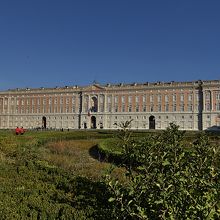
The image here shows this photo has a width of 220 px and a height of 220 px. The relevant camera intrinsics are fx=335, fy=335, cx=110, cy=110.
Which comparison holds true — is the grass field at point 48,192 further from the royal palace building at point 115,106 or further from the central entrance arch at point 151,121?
the central entrance arch at point 151,121

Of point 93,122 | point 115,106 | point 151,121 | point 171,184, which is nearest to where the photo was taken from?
point 171,184

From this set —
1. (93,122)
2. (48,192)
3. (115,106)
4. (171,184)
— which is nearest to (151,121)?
(115,106)

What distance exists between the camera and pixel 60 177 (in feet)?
39.3

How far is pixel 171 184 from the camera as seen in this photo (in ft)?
19.4

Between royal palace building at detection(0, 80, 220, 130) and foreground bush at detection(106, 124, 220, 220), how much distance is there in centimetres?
6413

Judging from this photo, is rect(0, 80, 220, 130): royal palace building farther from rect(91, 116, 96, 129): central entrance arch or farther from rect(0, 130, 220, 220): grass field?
rect(0, 130, 220, 220): grass field

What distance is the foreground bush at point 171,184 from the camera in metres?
5.46

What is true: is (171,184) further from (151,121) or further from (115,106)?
(115,106)

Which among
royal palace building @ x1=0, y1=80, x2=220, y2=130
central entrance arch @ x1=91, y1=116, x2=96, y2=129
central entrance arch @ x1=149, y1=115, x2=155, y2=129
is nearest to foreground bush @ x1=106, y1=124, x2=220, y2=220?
royal palace building @ x1=0, y1=80, x2=220, y2=130

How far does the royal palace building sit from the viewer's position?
231 feet

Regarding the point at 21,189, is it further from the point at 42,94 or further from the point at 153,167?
the point at 42,94

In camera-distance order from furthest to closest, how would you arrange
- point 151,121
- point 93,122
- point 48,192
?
point 93,122
point 151,121
point 48,192

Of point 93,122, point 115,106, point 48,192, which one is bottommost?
point 48,192

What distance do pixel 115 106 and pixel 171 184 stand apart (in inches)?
2898
